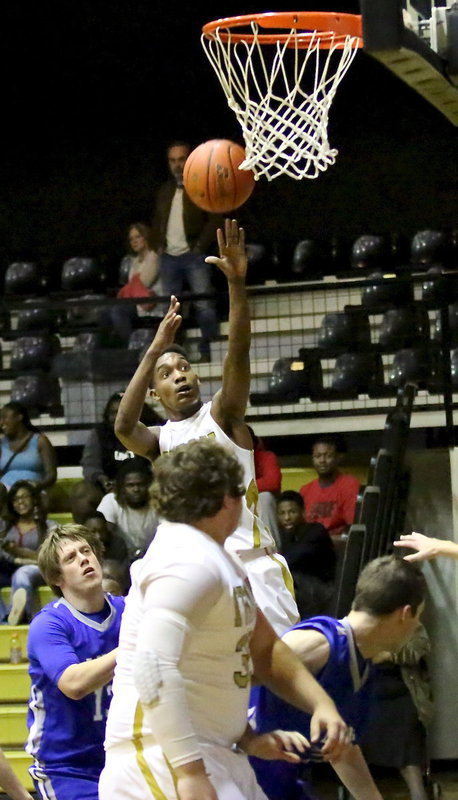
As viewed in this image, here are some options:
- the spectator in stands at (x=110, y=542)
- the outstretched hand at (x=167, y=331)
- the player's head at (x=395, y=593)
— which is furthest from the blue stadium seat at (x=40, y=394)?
the player's head at (x=395, y=593)

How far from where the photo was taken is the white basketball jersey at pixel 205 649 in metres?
2.84

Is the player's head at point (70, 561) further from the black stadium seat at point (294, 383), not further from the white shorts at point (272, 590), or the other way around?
the black stadium seat at point (294, 383)

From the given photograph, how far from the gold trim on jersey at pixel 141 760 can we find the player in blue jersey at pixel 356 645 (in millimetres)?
472

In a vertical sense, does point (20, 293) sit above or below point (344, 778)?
above

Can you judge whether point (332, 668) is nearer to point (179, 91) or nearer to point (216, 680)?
point (216, 680)

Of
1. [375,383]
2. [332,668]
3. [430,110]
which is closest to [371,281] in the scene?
[375,383]

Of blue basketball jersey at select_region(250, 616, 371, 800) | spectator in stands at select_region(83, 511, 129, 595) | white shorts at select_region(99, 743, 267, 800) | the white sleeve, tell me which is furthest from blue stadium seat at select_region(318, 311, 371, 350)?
the white sleeve

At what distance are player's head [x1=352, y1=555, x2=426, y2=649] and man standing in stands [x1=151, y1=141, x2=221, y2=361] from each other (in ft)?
23.7

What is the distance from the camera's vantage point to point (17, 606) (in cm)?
854

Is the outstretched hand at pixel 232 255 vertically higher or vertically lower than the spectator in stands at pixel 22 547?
higher

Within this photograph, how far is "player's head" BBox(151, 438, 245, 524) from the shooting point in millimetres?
2910

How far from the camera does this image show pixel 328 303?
430 inches

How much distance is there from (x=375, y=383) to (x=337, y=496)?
1027mm

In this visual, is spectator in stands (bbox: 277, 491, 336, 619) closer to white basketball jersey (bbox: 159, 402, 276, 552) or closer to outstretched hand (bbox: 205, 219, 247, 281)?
white basketball jersey (bbox: 159, 402, 276, 552)
